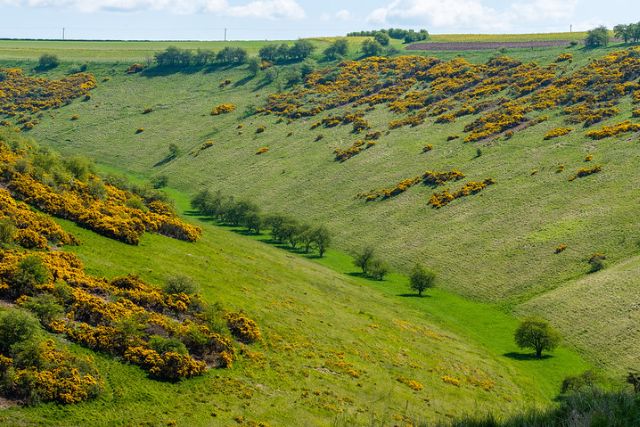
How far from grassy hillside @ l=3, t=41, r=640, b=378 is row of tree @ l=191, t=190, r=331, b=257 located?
5.21 meters

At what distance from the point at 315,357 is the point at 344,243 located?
5059 cm

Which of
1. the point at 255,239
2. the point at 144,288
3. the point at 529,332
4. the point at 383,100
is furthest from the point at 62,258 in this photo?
the point at 383,100

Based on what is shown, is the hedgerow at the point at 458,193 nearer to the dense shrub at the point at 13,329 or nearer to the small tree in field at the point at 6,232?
the small tree in field at the point at 6,232

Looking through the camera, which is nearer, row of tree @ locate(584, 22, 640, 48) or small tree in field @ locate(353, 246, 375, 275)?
small tree in field @ locate(353, 246, 375, 275)

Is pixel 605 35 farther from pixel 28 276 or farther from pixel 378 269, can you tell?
pixel 28 276

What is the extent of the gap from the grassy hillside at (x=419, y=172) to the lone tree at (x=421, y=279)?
313 cm

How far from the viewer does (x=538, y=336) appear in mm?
61875

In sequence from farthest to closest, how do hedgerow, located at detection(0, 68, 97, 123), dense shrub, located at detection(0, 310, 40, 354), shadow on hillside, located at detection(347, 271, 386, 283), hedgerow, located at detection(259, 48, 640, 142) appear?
hedgerow, located at detection(0, 68, 97, 123)
hedgerow, located at detection(259, 48, 640, 142)
shadow on hillside, located at detection(347, 271, 386, 283)
dense shrub, located at detection(0, 310, 40, 354)

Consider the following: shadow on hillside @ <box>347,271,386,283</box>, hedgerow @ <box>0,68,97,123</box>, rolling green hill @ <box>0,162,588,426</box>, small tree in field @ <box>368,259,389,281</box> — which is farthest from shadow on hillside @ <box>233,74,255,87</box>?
small tree in field @ <box>368,259,389,281</box>

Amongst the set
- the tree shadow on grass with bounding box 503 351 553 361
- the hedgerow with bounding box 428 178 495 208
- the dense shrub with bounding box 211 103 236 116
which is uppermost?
the dense shrub with bounding box 211 103 236 116

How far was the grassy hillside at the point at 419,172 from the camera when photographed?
81.2m

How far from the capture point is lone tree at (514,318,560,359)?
6194 centimetres

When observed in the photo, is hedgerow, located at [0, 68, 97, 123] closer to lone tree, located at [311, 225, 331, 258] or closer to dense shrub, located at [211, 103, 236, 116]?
dense shrub, located at [211, 103, 236, 116]

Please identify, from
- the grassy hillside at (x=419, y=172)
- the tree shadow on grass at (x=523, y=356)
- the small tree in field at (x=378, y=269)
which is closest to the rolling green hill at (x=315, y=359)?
the tree shadow on grass at (x=523, y=356)
